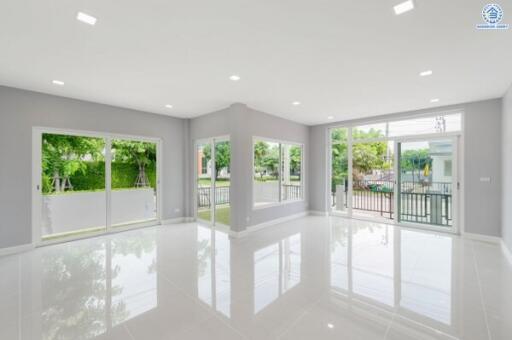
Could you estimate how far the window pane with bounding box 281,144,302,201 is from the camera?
6434 mm

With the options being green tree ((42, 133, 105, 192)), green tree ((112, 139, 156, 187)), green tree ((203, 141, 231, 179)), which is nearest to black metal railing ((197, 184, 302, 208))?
green tree ((203, 141, 231, 179))

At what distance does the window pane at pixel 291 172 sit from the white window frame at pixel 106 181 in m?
3.26

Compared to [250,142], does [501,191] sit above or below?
below

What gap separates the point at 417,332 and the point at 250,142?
4148 millimetres

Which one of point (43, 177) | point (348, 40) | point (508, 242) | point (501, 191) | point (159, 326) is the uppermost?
point (348, 40)

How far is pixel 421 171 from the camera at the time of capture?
5.55 meters

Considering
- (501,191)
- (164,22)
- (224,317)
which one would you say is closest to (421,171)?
(501,191)

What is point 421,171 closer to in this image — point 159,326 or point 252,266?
point 252,266

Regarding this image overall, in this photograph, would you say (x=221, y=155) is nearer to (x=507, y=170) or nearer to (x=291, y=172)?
(x=291, y=172)

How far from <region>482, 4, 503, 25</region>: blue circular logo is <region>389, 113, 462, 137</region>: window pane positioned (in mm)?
3594

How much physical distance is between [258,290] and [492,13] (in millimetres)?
3585

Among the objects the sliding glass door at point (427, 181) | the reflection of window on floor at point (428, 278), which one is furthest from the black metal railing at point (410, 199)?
the reflection of window on floor at point (428, 278)

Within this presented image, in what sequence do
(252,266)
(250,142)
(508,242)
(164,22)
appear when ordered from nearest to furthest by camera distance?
(164,22), (252,266), (508,242), (250,142)

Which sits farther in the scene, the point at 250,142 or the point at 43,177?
the point at 250,142
